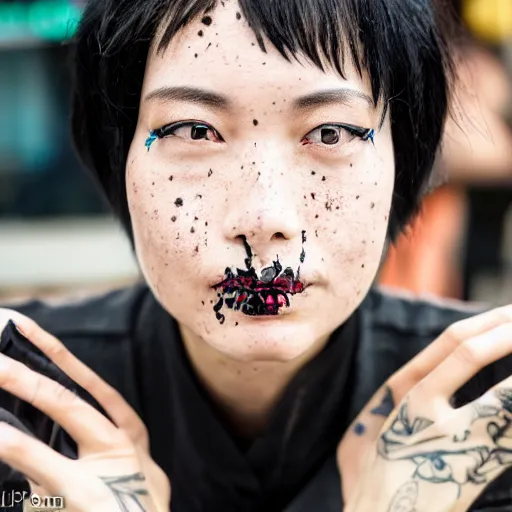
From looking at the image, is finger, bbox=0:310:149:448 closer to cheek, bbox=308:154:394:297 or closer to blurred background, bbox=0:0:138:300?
cheek, bbox=308:154:394:297

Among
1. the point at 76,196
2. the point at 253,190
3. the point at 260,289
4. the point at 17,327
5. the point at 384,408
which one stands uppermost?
the point at 253,190

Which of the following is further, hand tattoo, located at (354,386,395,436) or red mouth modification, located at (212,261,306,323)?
hand tattoo, located at (354,386,395,436)

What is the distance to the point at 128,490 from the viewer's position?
36.0 inches

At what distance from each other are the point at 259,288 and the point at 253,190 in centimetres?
12

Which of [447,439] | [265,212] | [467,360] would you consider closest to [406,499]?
[447,439]

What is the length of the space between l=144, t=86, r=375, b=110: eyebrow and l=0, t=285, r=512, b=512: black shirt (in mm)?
397

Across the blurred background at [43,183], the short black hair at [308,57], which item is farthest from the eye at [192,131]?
the blurred background at [43,183]

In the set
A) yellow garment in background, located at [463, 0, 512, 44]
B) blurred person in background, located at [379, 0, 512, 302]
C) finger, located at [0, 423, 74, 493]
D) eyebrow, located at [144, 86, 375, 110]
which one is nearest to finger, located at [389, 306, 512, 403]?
eyebrow, located at [144, 86, 375, 110]

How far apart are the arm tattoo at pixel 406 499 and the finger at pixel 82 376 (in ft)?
1.18

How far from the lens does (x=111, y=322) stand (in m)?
1.26

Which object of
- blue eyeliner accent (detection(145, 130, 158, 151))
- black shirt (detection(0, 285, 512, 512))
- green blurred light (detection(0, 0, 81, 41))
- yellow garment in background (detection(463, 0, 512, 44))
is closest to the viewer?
blue eyeliner accent (detection(145, 130, 158, 151))

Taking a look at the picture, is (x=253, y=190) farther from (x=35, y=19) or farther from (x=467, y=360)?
(x=35, y=19)

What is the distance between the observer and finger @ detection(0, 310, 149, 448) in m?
0.97

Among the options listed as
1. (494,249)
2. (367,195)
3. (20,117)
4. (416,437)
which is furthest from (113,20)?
(20,117)
